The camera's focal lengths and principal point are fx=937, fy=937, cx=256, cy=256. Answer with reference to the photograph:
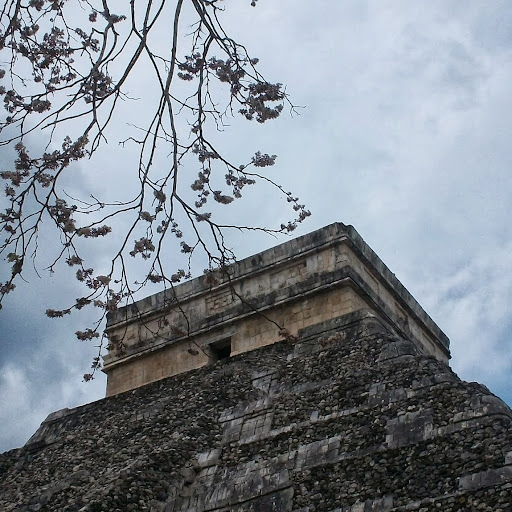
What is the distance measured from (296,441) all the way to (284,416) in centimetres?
60

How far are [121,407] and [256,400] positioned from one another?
2.83 meters

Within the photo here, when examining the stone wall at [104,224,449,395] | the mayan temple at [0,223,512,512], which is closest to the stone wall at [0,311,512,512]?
the mayan temple at [0,223,512,512]

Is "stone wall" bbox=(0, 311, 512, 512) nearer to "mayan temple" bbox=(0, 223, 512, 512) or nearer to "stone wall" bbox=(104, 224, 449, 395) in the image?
"mayan temple" bbox=(0, 223, 512, 512)

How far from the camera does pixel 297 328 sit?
558 inches

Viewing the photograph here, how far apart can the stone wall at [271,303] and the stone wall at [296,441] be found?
112cm

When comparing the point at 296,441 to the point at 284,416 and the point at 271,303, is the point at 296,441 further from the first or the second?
the point at 271,303

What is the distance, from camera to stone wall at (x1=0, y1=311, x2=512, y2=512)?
9.05 meters

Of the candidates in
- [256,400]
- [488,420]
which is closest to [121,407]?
[256,400]

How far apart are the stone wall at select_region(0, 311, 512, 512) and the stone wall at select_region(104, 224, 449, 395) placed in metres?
1.12

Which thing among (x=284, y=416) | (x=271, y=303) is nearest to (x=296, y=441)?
(x=284, y=416)

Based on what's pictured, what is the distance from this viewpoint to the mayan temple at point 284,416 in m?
9.16

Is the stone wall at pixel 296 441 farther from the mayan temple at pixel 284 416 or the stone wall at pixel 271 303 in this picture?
the stone wall at pixel 271 303

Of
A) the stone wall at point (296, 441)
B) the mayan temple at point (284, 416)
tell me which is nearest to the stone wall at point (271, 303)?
the mayan temple at point (284, 416)

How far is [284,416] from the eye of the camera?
11.0 metres
